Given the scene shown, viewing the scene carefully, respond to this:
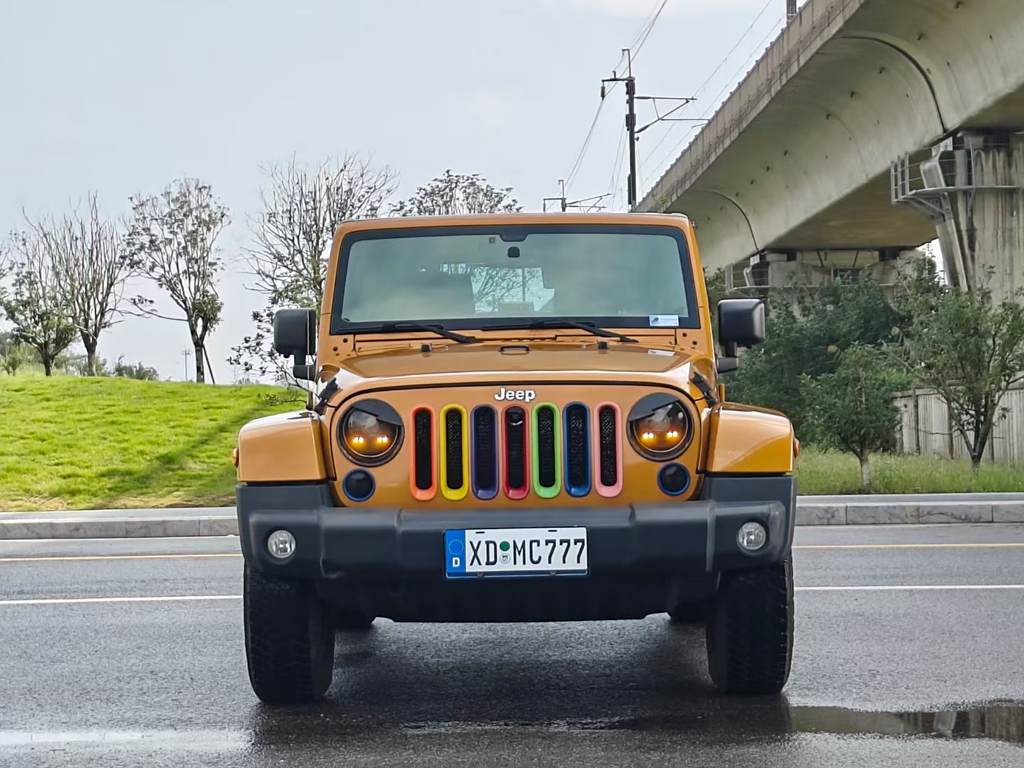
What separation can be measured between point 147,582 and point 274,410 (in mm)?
21780

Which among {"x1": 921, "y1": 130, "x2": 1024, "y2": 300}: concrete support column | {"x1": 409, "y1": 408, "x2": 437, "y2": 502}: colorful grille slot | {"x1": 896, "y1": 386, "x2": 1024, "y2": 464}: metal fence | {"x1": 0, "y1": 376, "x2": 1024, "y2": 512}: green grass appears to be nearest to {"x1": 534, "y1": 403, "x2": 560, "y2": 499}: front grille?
{"x1": 409, "y1": 408, "x2": 437, "y2": 502}: colorful grille slot

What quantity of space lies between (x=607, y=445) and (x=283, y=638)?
1.45 meters

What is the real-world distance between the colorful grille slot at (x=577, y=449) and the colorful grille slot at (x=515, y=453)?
0.50 ft

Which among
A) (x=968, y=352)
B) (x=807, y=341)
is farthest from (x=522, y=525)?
(x=807, y=341)

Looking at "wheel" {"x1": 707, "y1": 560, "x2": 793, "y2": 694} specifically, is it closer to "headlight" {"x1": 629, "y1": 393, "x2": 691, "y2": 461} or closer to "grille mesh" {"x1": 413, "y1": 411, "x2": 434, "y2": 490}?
"headlight" {"x1": 629, "y1": 393, "x2": 691, "y2": 461}

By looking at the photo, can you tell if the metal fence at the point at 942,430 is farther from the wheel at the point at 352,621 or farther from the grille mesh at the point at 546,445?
the grille mesh at the point at 546,445

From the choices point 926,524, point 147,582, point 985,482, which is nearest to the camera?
point 147,582

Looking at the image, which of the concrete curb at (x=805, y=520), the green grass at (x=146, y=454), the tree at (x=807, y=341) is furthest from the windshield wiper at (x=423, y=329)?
the tree at (x=807, y=341)

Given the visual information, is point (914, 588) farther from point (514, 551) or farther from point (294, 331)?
point (514, 551)

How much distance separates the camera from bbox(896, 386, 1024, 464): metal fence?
965 inches

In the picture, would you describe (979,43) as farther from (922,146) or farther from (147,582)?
(147,582)

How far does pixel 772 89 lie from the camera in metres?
31.6

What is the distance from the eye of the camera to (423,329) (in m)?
7.39

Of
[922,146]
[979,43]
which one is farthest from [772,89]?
[979,43]
